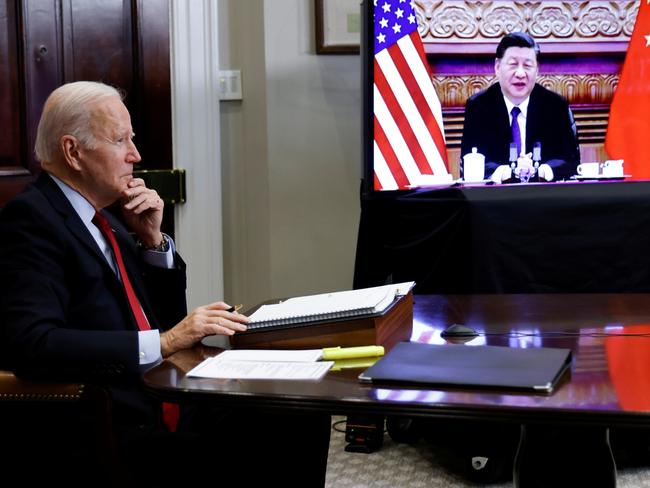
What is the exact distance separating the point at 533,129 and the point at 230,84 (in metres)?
1.24

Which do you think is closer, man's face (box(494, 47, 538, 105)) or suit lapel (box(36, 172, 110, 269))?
suit lapel (box(36, 172, 110, 269))

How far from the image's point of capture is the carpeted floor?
303 cm

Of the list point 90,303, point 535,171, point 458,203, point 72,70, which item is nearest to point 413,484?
point 458,203

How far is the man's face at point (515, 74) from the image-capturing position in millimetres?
3594

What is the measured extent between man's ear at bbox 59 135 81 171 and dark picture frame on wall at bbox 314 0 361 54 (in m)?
2.03

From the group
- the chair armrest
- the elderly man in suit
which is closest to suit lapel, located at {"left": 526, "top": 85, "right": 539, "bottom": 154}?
the elderly man in suit

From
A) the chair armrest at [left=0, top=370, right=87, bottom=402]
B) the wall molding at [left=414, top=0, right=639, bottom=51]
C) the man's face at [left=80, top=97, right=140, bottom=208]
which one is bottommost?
the chair armrest at [left=0, top=370, right=87, bottom=402]

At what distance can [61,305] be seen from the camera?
72.8 inches

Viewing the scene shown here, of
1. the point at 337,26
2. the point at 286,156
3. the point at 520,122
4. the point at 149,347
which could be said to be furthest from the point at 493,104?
the point at 149,347

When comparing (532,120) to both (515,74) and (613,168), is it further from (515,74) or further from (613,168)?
(613,168)

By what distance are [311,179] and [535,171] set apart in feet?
3.07

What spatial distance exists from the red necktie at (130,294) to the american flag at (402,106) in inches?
63.3

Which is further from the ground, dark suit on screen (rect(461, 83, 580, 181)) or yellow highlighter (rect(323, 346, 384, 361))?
dark suit on screen (rect(461, 83, 580, 181))

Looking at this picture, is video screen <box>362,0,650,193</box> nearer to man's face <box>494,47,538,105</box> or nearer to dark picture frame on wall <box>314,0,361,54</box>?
man's face <box>494,47,538,105</box>
